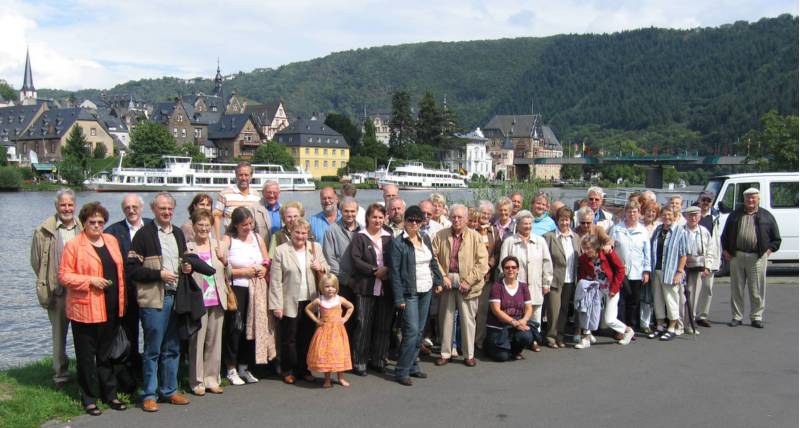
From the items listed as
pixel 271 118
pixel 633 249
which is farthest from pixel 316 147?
pixel 633 249

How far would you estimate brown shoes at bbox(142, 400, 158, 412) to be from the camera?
5.84m

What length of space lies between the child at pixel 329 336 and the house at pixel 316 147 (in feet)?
318

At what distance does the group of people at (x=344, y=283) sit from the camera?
232 inches

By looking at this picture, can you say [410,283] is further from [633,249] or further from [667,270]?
[667,270]

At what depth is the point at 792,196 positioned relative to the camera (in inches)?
528

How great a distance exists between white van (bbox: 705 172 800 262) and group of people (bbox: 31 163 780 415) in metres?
4.51

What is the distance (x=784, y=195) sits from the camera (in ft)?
43.9

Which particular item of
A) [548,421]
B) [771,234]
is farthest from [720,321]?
[548,421]

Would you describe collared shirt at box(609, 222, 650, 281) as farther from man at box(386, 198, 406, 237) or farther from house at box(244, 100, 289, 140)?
house at box(244, 100, 289, 140)

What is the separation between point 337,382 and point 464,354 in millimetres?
1606

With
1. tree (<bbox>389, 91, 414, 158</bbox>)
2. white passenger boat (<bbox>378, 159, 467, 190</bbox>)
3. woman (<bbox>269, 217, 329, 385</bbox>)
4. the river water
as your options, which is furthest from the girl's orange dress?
tree (<bbox>389, 91, 414, 158</bbox>)

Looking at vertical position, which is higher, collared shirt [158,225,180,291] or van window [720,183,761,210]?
van window [720,183,761,210]

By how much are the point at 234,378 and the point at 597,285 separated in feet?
15.0

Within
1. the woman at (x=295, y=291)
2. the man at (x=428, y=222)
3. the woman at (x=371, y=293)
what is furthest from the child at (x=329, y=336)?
the man at (x=428, y=222)
